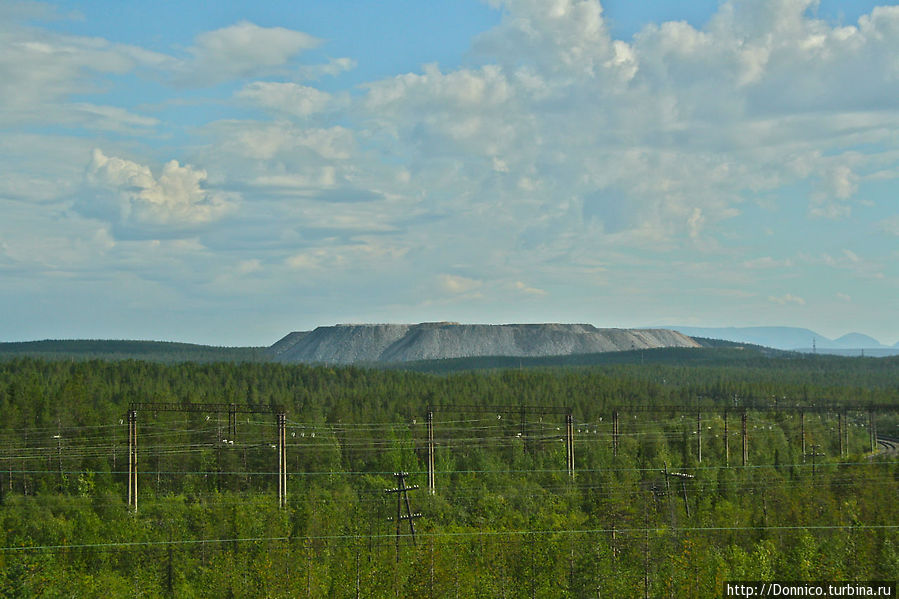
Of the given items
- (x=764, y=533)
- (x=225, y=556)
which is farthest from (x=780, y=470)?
(x=225, y=556)

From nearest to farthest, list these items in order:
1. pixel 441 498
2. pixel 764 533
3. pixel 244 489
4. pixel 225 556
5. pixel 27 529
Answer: pixel 225 556 → pixel 764 533 → pixel 27 529 → pixel 441 498 → pixel 244 489

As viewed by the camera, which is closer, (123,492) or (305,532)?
(305,532)

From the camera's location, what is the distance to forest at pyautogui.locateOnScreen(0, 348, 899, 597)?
5562 cm

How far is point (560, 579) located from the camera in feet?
186

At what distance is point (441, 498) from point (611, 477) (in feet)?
58.3

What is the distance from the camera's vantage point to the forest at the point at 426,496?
2190 inches

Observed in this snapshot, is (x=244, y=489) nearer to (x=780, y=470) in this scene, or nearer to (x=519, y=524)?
(x=519, y=524)

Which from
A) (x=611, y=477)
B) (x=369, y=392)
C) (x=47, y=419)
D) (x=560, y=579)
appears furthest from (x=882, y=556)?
(x=369, y=392)

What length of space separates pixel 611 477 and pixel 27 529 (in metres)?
51.9

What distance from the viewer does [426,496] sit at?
8469 centimetres

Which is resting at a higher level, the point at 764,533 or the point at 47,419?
the point at 47,419

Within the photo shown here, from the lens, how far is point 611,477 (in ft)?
303

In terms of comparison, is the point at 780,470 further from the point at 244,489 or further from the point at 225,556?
the point at 225,556

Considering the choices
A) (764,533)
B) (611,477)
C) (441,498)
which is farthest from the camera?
(611,477)
